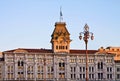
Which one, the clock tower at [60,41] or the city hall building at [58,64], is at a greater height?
the clock tower at [60,41]

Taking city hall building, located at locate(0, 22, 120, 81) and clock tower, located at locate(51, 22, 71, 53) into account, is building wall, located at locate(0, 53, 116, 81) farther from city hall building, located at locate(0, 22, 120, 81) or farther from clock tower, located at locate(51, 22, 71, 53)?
clock tower, located at locate(51, 22, 71, 53)

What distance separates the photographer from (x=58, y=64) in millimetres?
113312

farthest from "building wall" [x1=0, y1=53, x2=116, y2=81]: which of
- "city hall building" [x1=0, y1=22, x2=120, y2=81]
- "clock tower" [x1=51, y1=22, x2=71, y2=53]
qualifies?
"clock tower" [x1=51, y1=22, x2=71, y2=53]

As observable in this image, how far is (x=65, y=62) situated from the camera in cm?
11356

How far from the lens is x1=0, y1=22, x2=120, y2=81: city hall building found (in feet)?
357

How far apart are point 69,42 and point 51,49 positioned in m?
6.09

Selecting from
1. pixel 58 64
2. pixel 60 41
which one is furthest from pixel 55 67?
pixel 60 41

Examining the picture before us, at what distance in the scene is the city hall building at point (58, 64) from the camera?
357 feet

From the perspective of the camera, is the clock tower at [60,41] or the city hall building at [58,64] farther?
the clock tower at [60,41]

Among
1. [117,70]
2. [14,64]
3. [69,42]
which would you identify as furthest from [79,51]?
[14,64]

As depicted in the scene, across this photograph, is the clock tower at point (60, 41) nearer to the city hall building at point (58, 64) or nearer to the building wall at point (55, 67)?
the city hall building at point (58, 64)

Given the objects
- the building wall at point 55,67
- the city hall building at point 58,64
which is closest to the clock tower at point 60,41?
the city hall building at point 58,64

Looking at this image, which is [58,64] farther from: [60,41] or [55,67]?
[60,41]

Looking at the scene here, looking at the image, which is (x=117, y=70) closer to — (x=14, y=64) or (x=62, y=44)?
(x=62, y=44)
